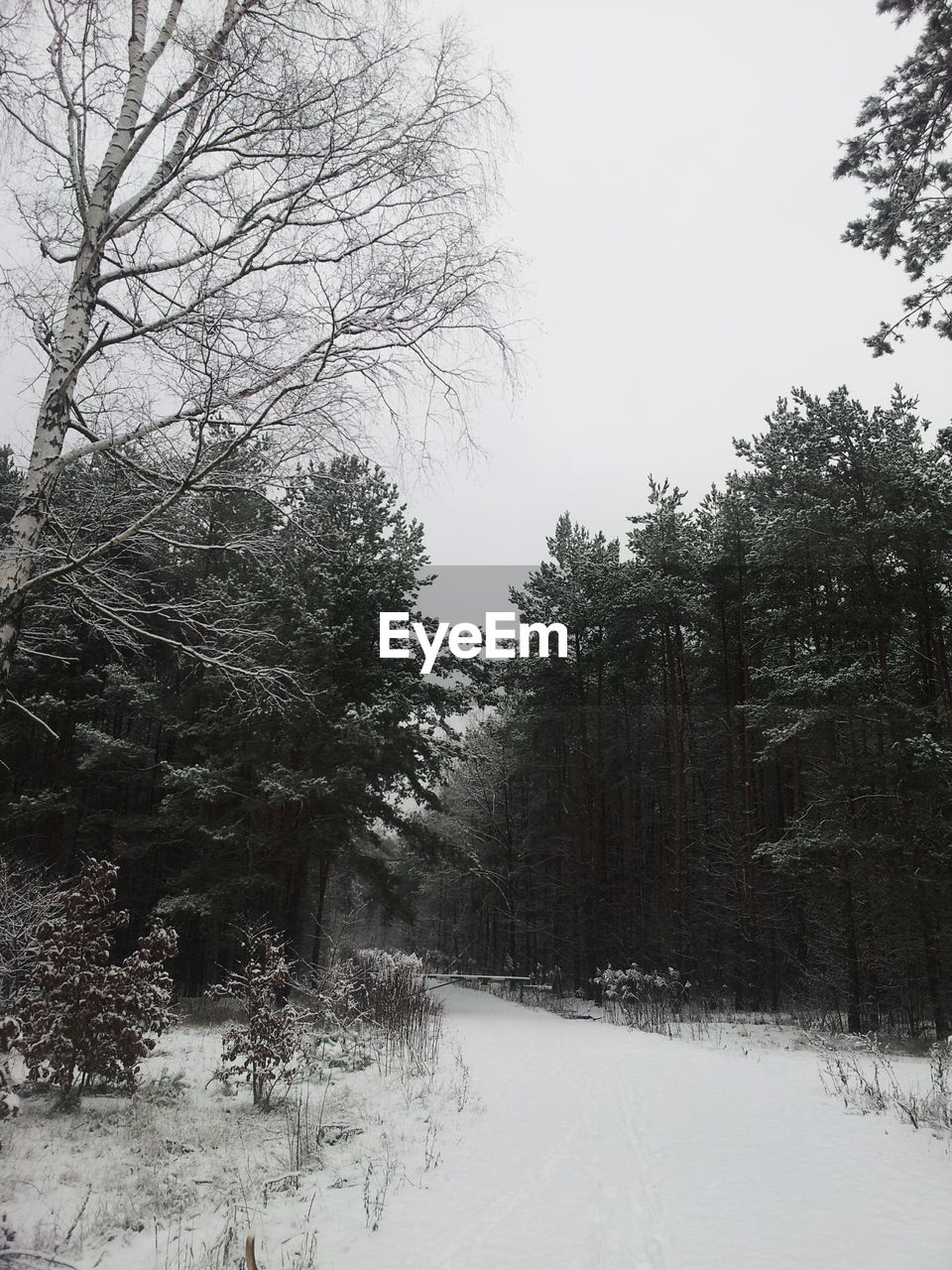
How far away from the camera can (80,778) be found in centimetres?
1827

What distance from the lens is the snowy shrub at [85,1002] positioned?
21.3ft

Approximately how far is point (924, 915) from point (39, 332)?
15.6 meters

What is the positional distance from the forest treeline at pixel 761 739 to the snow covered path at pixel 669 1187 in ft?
23.3

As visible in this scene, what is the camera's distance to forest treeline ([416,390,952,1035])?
14477mm

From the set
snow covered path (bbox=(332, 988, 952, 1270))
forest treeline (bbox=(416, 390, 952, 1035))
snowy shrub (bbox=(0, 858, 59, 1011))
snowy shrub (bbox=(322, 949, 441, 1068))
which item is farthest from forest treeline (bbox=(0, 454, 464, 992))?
snow covered path (bbox=(332, 988, 952, 1270))

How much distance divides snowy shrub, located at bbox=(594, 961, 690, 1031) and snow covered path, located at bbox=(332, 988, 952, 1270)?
7.63 m

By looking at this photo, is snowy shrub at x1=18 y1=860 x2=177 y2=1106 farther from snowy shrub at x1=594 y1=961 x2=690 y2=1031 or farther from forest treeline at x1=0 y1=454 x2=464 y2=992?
snowy shrub at x1=594 y1=961 x2=690 y2=1031

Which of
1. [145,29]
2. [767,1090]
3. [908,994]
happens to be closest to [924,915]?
[908,994]

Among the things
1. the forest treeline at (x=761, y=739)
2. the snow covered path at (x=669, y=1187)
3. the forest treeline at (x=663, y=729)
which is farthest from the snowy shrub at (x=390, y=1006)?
the forest treeline at (x=761, y=739)

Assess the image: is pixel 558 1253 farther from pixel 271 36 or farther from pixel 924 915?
pixel 924 915

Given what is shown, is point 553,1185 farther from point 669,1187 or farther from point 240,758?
point 240,758

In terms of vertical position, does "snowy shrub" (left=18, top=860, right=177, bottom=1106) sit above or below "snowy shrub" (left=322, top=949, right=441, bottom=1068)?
above

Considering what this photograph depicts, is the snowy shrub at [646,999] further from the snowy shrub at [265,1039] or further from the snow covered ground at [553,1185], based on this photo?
the snowy shrub at [265,1039]

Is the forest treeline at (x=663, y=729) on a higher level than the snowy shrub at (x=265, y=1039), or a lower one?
higher
